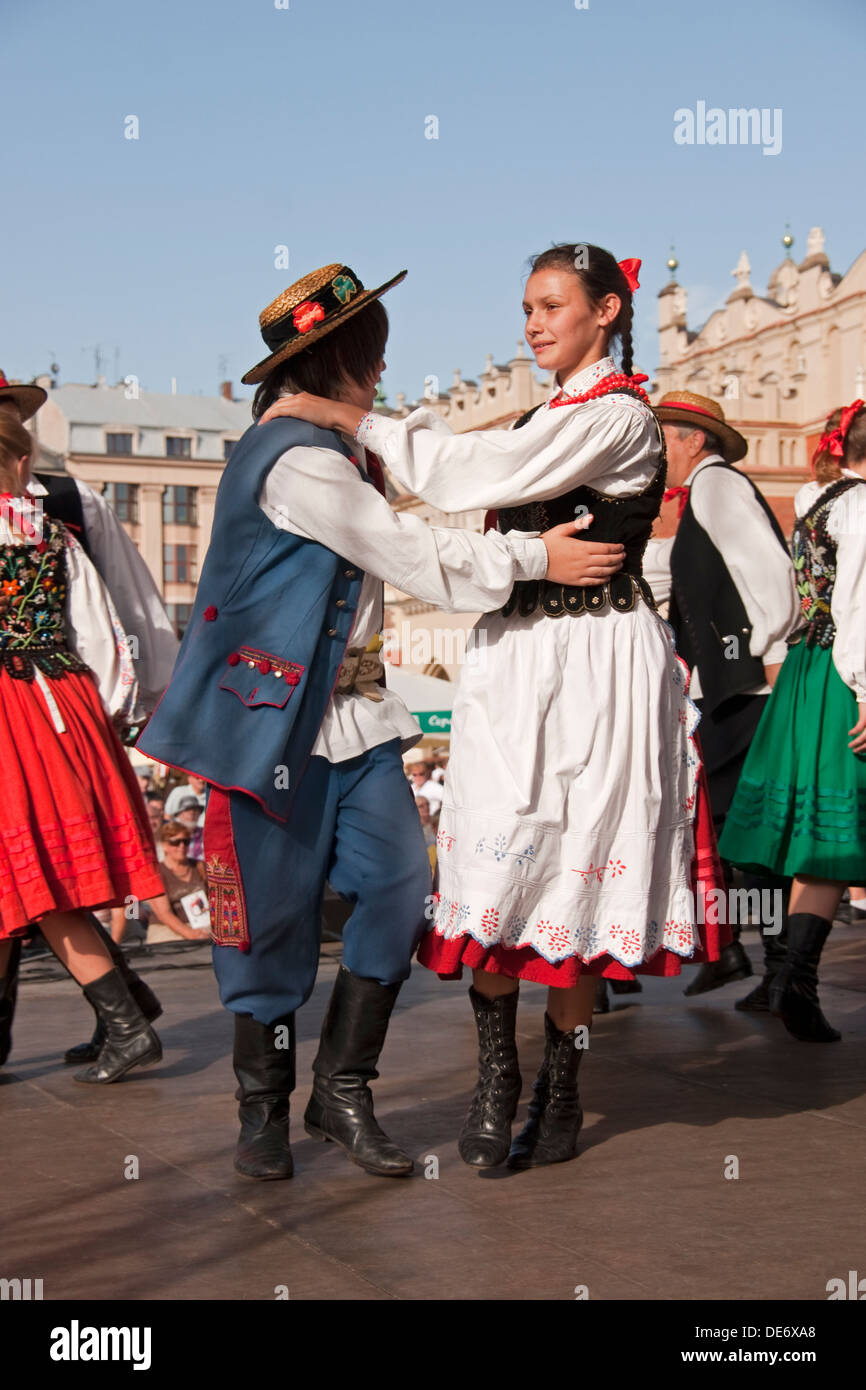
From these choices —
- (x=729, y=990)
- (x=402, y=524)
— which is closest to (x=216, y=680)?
(x=402, y=524)

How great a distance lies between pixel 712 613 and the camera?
17.7 feet

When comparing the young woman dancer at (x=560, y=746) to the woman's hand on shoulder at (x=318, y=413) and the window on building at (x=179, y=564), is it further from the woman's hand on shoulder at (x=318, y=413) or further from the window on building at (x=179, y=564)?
the window on building at (x=179, y=564)

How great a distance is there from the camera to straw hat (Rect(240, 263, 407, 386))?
3.33 m

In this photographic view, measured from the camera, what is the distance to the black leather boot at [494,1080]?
3332 mm

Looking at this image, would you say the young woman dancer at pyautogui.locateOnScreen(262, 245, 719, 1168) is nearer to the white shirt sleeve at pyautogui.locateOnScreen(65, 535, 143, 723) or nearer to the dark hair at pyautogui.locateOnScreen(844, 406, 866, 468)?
the white shirt sleeve at pyautogui.locateOnScreen(65, 535, 143, 723)

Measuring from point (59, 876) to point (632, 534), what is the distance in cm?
179

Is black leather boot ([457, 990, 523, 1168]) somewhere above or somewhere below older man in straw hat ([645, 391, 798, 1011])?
below

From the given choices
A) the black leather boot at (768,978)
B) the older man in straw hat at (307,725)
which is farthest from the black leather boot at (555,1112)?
the black leather boot at (768,978)

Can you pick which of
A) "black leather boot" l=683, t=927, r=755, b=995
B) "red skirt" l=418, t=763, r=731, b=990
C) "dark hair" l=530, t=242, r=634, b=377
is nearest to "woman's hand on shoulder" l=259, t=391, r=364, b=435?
"dark hair" l=530, t=242, r=634, b=377

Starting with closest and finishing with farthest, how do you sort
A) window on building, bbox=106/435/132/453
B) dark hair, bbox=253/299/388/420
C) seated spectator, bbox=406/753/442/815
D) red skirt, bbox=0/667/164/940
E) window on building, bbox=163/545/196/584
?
1. dark hair, bbox=253/299/388/420
2. red skirt, bbox=0/667/164/940
3. seated spectator, bbox=406/753/442/815
4. window on building, bbox=163/545/196/584
5. window on building, bbox=106/435/132/453

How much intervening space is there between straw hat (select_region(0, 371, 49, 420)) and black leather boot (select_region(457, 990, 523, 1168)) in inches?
82.2

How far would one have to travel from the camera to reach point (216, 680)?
10.9ft

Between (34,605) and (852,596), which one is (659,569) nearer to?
(852,596)

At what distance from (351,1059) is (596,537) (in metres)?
1.21
